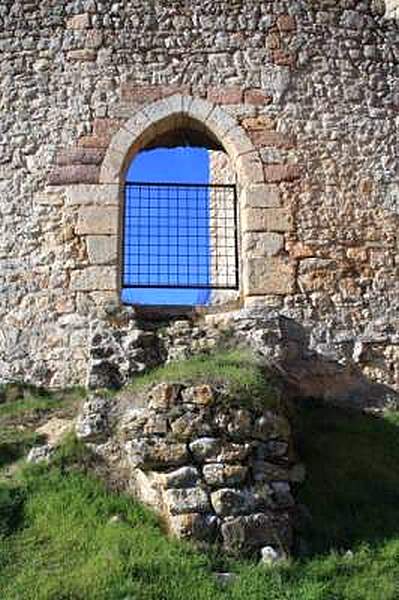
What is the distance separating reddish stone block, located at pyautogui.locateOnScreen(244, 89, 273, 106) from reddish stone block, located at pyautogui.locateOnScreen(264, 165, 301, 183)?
680mm

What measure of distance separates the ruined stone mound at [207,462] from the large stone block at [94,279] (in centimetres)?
175

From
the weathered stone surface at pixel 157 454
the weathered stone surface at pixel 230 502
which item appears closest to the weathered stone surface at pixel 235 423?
the weathered stone surface at pixel 157 454

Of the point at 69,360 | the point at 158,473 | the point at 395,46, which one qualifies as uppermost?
the point at 395,46

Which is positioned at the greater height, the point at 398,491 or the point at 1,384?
the point at 1,384

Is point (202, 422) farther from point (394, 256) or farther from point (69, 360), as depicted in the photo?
point (394, 256)

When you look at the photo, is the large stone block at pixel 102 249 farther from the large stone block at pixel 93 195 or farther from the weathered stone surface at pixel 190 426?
the weathered stone surface at pixel 190 426

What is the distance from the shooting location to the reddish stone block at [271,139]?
28.5 feet

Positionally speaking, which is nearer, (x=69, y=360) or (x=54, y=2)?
(x=69, y=360)

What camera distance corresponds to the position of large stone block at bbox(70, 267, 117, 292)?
818cm

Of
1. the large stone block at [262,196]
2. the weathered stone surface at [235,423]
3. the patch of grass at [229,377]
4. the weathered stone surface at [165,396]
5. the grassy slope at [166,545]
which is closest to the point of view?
the grassy slope at [166,545]

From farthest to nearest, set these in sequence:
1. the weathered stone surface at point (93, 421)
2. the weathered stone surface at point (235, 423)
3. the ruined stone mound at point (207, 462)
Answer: the weathered stone surface at point (93, 421), the weathered stone surface at point (235, 423), the ruined stone mound at point (207, 462)

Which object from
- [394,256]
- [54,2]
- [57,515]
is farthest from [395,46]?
[57,515]

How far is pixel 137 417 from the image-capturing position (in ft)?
21.3

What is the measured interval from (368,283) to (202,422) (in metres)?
2.89
